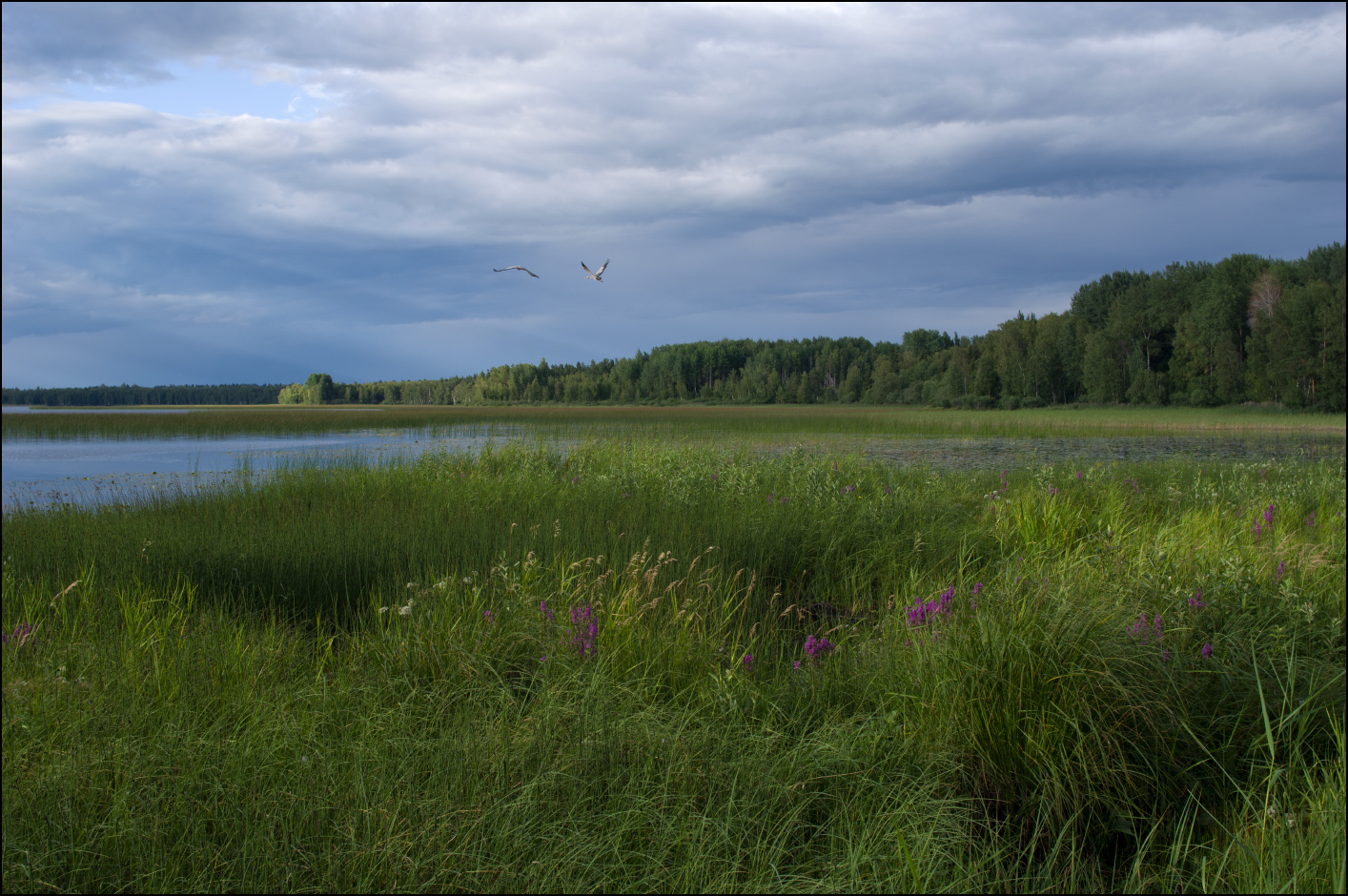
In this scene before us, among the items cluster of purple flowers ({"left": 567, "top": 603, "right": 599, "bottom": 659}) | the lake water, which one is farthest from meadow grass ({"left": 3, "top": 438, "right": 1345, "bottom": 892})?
the lake water

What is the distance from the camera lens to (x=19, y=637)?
3.00 meters

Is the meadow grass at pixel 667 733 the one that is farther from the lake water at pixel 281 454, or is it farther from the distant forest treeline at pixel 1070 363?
the lake water at pixel 281 454

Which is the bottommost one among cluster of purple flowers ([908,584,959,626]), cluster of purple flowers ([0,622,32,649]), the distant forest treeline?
cluster of purple flowers ([908,584,959,626])

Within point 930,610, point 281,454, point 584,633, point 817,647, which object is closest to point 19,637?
point 584,633

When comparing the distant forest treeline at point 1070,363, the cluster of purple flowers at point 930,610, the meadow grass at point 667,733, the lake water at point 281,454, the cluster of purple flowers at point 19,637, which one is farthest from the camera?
the distant forest treeline at point 1070,363

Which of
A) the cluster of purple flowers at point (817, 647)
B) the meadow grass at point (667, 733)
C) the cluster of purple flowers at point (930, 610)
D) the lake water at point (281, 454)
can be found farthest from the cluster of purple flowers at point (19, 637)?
the lake water at point (281, 454)

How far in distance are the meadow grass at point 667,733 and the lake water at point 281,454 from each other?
23.9ft

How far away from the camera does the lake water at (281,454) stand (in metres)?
11.2

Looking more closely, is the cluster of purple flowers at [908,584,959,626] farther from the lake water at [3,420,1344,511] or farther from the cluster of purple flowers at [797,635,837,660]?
the lake water at [3,420,1344,511]

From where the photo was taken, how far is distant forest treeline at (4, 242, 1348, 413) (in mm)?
26828

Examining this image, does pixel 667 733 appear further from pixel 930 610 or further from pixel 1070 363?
pixel 1070 363

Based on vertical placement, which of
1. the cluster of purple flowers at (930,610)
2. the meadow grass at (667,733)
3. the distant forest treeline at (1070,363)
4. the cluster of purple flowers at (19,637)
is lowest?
the meadow grass at (667,733)

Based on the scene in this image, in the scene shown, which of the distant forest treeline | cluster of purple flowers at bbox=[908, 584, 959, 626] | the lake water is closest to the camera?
cluster of purple flowers at bbox=[908, 584, 959, 626]

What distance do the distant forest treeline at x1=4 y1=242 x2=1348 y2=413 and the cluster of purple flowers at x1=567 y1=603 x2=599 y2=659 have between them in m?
2.93
